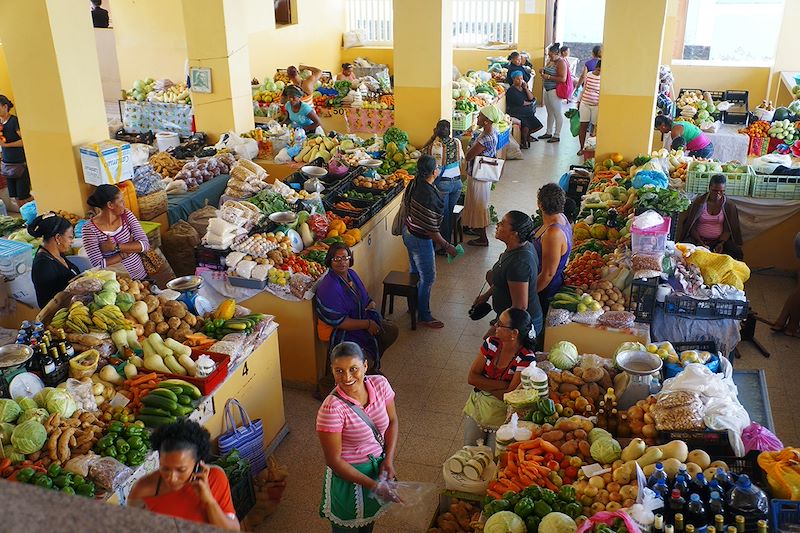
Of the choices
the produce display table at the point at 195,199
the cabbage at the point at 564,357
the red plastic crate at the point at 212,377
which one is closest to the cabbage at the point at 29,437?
the red plastic crate at the point at 212,377

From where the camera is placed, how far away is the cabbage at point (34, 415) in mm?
4312

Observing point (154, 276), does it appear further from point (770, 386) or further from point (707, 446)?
point (770, 386)

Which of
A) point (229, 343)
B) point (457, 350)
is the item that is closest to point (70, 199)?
point (229, 343)

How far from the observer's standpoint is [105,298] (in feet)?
17.5

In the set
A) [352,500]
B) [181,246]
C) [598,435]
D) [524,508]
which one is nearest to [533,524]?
[524,508]

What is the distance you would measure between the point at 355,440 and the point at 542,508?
3.26 feet

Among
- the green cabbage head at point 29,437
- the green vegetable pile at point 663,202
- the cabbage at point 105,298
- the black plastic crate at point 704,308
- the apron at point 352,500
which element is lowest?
the apron at point 352,500

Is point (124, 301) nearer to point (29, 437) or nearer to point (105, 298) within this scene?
point (105, 298)

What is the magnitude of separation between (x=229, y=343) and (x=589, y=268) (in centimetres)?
312

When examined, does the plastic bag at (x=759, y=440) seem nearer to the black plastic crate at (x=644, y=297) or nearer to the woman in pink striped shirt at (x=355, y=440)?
the black plastic crate at (x=644, y=297)

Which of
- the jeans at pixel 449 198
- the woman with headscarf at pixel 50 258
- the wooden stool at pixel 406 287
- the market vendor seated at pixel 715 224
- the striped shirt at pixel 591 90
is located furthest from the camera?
the striped shirt at pixel 591 90

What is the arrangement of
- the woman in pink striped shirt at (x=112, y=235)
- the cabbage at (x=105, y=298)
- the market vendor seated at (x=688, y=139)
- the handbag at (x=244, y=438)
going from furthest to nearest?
1. the market vendor seated at (x=688, y=139)
2. the woman in pink striped shirt at (x=112, y=235)
3. the cabbage at (x=105, y=298)
4. the handbag at (x=244, y=438)

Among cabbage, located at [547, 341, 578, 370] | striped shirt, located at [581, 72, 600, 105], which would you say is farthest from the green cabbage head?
striped shirt, located at [581, 72, 600, 105]

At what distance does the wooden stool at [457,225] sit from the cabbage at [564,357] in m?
4.03
